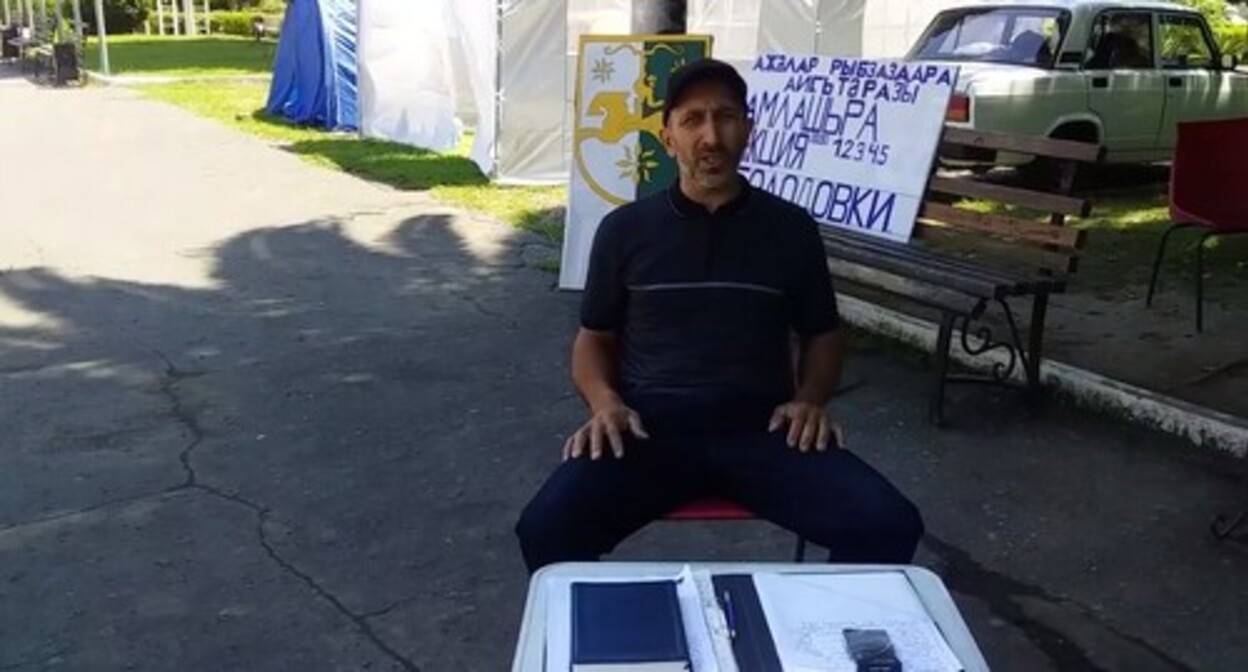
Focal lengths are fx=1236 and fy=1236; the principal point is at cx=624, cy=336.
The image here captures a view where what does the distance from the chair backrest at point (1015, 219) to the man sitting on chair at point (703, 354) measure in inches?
89.7

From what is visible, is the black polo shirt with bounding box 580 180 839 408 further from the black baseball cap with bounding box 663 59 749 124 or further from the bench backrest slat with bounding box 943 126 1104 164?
the bench backrest slat with bounding box 943 126 1104 164

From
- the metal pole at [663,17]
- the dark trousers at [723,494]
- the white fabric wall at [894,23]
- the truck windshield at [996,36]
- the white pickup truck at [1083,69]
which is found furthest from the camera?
the white fabric wall at [894,23]

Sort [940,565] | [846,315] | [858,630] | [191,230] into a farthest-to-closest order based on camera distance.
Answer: [191,230] → [846,315] → [940,565] → [858,630]

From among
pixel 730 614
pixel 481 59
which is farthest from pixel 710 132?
pixel 481 59

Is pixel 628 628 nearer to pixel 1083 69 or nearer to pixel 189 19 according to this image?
pixel 1083 69

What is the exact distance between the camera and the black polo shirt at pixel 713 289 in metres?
3.17

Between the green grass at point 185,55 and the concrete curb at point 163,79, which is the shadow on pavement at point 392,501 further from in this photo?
the green grass at point 185,55

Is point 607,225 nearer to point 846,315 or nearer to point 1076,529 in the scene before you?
point 1076,529

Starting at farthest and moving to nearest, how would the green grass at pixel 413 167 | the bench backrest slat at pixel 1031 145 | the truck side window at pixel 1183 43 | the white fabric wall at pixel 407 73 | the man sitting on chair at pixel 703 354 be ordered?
the white fabric wall at pixel 407 73, the truck side window at pixel 1183 43, the green grass at pixel 413 167, the bench backrest slat at pixel 1031 145, the man sitting on chair at pixel 703 354

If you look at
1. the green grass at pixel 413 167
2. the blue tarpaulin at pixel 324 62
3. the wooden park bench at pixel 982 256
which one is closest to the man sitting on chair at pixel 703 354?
the wooden park bench at pixel 982 256

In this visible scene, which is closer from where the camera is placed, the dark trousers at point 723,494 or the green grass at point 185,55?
the dark trousers at point 723,494

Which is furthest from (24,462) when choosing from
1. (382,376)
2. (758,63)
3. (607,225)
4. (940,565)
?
(758,63)

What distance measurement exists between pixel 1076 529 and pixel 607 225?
2.11 meters

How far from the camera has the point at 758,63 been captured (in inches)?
279
